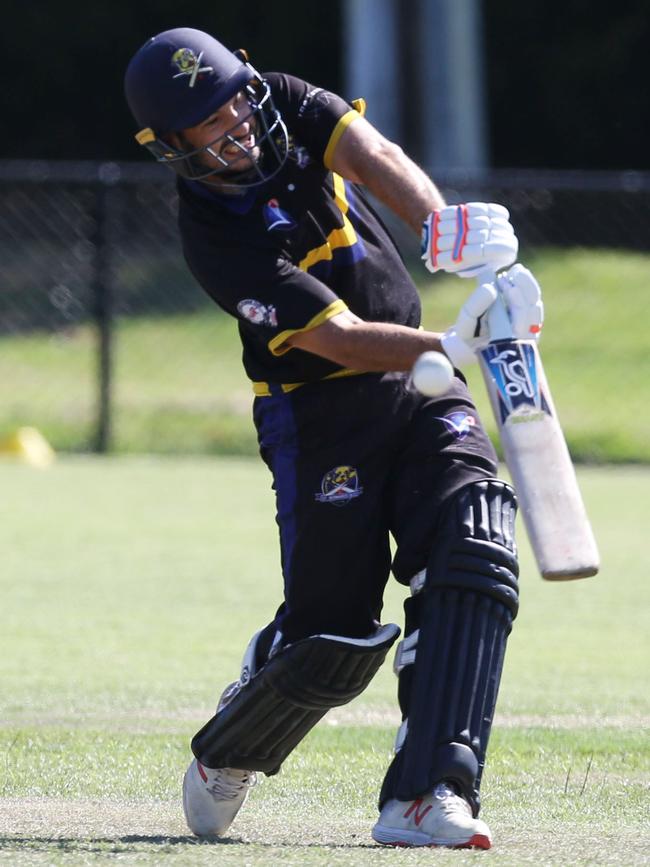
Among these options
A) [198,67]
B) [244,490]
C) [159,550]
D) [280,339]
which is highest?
[198,67]

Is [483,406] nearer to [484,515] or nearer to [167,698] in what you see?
[167,698]

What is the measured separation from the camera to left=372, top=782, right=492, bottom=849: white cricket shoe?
4.02m

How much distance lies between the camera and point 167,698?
6258mm

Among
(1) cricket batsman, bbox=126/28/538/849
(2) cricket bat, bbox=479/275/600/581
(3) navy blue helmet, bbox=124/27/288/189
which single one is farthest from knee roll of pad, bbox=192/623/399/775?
(3) navy blue helmet, bbox=124/27/288/189

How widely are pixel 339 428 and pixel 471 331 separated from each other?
53 centimetres

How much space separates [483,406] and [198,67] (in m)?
11.3

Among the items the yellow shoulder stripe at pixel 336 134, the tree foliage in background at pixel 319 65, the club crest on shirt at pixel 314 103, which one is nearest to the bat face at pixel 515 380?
the yellow shoulder stripe at pixel 336 134

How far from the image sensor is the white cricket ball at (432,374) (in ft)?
12.7

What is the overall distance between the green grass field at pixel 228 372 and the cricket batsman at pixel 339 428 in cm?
1044

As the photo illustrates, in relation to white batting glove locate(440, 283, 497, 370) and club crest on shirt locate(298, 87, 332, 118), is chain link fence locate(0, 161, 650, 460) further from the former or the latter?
white batting glove locate(440, 283, 497, 370)

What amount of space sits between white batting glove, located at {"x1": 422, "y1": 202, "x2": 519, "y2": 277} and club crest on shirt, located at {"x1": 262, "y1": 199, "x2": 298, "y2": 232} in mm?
431

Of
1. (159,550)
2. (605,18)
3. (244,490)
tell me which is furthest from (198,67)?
(605,18)

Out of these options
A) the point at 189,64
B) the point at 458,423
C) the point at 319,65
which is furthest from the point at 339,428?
the point at 319,65

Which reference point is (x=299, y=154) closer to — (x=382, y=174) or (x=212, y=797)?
(x=382, y=174)
